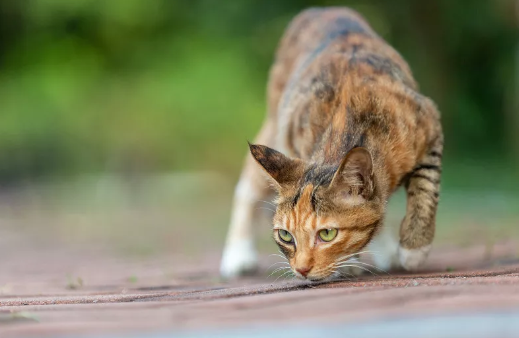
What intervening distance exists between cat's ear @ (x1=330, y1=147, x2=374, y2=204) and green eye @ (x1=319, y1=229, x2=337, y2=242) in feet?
0.50

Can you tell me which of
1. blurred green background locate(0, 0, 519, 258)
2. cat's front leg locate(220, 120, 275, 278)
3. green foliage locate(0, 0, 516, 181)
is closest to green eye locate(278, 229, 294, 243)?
cat's front leg locate(220, 120, 275, 278)

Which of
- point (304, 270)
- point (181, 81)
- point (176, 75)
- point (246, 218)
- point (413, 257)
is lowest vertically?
point (304, 270)

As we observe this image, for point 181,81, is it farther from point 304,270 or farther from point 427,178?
point 304,270

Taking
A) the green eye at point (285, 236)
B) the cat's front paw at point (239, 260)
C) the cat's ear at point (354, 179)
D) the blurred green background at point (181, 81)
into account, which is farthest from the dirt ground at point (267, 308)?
the blurred green background at point (181, 81)

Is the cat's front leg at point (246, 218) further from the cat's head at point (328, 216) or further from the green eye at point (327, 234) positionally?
the green eye at point (327, 234)

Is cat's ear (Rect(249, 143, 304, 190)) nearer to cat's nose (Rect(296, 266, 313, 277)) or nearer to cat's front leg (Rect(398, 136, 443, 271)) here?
cat's nose (Rect(296, 266, 313, 277))

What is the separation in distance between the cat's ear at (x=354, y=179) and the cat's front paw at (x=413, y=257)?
0.67m

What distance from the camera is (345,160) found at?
323 cm

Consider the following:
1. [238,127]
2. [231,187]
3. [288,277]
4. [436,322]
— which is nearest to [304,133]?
[288,277]

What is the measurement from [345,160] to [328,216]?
A: 0.30 m

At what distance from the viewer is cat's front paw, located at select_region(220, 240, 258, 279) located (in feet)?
16.5

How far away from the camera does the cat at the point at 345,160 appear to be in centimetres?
341

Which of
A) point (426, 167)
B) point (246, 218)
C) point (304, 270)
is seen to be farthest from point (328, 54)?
point (304, 270)

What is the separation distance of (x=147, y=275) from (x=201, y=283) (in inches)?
30.4
